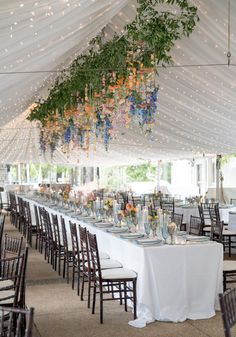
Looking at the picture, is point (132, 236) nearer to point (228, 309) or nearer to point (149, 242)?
→ point (149, 242)

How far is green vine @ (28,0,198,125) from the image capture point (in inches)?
237

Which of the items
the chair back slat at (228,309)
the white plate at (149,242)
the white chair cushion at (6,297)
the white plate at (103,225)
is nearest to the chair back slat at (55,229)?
the white plate at (103,225)

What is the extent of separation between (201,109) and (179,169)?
1628 centimetres

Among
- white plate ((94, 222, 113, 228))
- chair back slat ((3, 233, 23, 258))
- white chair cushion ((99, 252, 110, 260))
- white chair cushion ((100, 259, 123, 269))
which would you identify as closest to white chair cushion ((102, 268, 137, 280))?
white chair cushion ((100, 259, 123, 269))

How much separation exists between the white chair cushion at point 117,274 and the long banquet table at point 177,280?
0.08 meters

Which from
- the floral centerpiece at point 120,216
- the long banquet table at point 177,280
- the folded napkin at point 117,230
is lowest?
the long banquet table at point 177,280

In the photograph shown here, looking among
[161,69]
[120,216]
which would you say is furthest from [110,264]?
[161,69]

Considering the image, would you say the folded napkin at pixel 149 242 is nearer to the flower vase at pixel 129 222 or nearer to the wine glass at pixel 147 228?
the wine glass at pixel 147 228

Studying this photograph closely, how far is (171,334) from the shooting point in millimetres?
5059

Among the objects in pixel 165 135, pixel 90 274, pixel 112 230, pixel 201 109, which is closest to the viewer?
pixel 90 274

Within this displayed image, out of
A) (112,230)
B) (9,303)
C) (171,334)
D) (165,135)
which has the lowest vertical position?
(171,334)

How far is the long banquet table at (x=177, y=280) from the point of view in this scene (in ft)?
18.0

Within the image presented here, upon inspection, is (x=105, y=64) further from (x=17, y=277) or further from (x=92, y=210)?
(x=17, y=277)

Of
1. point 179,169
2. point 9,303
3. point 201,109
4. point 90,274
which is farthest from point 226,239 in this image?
point 179,169
